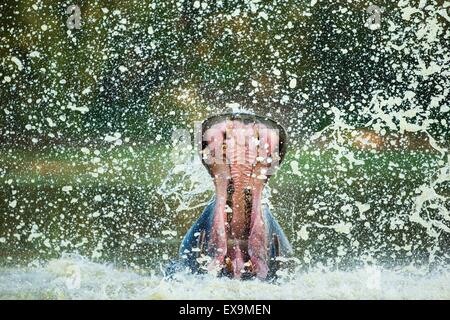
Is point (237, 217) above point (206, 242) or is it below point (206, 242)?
above

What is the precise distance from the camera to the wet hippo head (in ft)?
12.7

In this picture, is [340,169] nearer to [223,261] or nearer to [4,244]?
[223,261]

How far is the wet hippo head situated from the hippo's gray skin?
0.11ft

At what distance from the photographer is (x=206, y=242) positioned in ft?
12.6

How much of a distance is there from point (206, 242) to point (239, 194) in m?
0.44

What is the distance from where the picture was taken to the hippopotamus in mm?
3848

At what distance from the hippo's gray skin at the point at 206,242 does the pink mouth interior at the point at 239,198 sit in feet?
0.16

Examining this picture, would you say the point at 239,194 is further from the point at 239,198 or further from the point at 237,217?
the point at 237,217

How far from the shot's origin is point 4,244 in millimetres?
4570

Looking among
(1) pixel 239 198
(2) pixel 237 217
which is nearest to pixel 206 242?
(2) pixel 237 217
